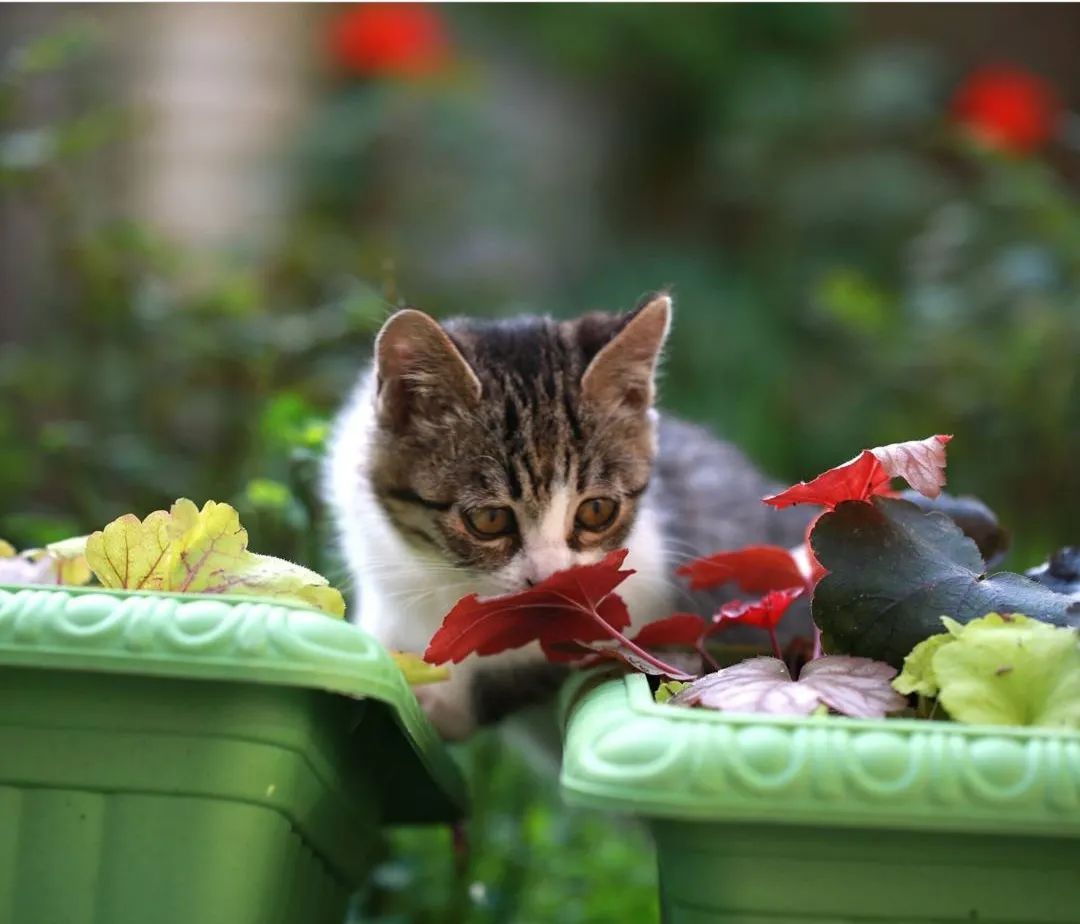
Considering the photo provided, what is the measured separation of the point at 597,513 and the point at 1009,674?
796mm

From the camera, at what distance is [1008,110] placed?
3334mm

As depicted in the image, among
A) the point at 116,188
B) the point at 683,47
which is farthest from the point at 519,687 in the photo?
the point at 683,47

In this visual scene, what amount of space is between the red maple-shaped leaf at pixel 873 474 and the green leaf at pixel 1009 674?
18 cm

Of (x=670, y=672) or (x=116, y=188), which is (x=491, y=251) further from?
(x=670, y=672)

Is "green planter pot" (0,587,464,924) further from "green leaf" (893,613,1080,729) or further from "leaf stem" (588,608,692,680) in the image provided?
"green leaf" (893,613,1080,729)

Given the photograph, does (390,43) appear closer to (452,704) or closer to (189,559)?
(452,704)

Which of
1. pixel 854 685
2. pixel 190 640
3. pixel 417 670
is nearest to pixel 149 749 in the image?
pixel 190 640

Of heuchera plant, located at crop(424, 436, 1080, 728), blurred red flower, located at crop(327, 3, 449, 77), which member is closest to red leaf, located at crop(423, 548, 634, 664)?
heuchera plant, located at crop(424, 436, 1080, 728)

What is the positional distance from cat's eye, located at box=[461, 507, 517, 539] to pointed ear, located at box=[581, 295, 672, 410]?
200 millimetres

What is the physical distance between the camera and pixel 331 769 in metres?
1.13

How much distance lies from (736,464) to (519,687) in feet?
2.43

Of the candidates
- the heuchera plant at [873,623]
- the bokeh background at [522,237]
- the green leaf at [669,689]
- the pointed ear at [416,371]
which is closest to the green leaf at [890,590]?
the heuchera plant at [873,623]

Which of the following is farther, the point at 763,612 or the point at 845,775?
the point at 763,612

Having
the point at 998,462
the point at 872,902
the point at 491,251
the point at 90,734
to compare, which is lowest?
the point at 872,902
